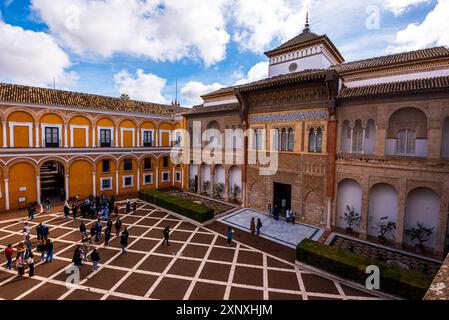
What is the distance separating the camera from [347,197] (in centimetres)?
1592

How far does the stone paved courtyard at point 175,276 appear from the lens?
30.4ft

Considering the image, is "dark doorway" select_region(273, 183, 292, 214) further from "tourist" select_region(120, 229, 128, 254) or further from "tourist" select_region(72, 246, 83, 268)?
"tourist" select_region(72, 246, 83, 268)

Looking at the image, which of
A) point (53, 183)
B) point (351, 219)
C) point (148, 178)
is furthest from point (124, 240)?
point (53, 183)

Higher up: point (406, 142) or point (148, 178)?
point (406, 142)

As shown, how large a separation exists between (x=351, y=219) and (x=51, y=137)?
26882 millimetres

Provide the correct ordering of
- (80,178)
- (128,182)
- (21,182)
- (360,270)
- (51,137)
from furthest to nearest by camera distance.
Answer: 1. (128,182)
2. (80,178)
3. (51,137)
4. (21,182)
5. (360,270)

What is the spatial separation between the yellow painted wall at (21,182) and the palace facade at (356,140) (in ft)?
64.1

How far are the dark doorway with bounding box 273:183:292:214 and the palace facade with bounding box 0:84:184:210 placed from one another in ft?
45.0

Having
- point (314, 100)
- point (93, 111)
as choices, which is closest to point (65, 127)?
point (93, 111)

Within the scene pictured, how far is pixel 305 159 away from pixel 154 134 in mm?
19591

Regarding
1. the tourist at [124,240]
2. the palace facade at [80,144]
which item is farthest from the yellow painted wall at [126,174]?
the tourist at [124,240]

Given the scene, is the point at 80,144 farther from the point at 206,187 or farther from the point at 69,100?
the point at 206,187

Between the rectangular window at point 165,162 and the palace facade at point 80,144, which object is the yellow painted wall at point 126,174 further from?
the rectangular window at point 165,162

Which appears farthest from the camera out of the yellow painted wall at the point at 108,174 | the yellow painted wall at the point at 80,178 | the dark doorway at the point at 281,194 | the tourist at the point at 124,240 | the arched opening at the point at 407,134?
the yellow painted wall at the point at 108,174
